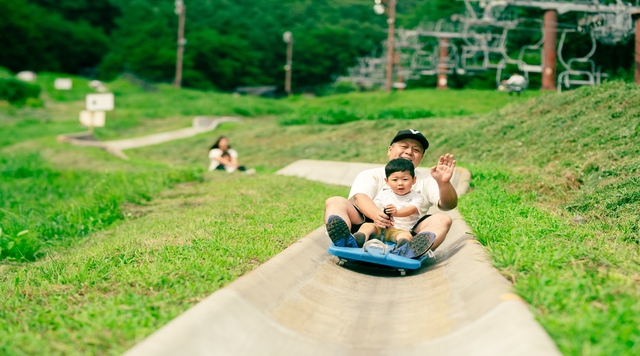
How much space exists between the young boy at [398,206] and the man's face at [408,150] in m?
0.27

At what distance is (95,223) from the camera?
948 cm

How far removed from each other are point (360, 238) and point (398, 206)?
55 cm

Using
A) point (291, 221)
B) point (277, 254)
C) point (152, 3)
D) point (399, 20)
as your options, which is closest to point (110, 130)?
point (291, 221)

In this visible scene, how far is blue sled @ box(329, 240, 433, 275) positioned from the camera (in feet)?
17.9

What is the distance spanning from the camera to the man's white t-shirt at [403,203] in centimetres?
603

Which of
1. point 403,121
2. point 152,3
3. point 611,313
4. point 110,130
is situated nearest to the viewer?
point 611,313

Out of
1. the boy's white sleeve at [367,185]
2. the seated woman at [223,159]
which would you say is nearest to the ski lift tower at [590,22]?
the seated woman at [223,159]

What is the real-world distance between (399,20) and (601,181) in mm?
66584

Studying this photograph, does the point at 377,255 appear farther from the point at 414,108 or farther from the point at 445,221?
the point at 414,108

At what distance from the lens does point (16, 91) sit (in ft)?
127

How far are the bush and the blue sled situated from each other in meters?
36.5

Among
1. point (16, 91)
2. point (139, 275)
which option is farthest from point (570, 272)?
point (16, 91)

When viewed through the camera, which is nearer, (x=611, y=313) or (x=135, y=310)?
(x=611, y=313)

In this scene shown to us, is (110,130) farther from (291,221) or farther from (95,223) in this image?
(291,221)
